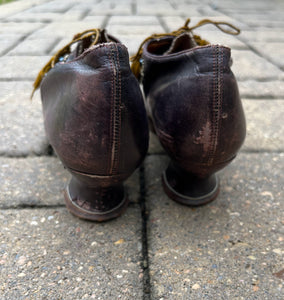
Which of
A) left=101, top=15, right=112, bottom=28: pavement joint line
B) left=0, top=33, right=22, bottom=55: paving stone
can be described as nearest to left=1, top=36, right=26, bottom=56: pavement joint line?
left=0, top=33, right=22, bottom=55: paving stone

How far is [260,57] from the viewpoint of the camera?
196cm

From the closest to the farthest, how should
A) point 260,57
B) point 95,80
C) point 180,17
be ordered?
point 95,80
point 260,57
point 180,17

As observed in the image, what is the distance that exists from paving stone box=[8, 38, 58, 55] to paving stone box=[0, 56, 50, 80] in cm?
10

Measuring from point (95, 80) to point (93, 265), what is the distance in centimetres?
36

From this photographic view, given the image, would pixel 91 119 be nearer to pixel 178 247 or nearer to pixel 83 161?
pixel 83 161

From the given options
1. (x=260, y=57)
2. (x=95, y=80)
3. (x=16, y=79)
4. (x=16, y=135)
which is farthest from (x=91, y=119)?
(x=260, y=57)

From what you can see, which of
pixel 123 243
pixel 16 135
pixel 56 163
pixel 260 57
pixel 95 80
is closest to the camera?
pixel 95 80

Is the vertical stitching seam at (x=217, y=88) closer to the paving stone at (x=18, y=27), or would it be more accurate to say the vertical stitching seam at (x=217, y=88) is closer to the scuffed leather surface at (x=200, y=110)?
the scuffed leather surface at (x=200, y=110)

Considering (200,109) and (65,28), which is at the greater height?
(200,109)

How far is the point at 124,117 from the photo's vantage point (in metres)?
0.59

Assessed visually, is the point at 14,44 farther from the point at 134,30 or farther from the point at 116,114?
the point at 116,114

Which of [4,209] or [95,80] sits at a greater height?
[95,80]

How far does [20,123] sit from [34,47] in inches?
41.5

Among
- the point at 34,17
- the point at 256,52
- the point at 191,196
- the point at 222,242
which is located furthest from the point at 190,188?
the point at 34,17
